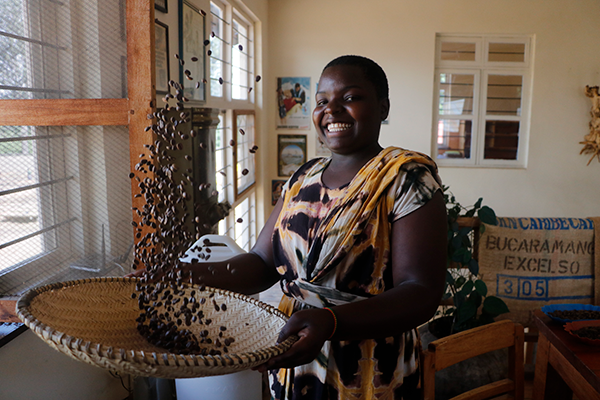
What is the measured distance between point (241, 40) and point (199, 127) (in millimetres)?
2388

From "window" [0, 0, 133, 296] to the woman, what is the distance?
2.34 feet

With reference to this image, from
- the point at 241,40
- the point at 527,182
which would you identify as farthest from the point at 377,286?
the point at 527,182

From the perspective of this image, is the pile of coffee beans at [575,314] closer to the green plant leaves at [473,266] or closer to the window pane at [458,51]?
the green plant leaves at [473,266]

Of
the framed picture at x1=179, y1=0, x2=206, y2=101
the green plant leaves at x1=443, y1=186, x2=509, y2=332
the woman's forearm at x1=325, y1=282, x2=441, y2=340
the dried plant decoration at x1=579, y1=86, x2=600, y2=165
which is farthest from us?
the dried plant decoration at x1=579, y1=86, x2=600, y2=165

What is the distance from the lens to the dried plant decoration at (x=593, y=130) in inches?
191

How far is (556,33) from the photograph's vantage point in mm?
4879

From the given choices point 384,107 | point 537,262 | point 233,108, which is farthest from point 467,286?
point 233,108

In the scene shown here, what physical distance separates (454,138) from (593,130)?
139 cm

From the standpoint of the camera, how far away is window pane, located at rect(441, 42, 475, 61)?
16.4 feet

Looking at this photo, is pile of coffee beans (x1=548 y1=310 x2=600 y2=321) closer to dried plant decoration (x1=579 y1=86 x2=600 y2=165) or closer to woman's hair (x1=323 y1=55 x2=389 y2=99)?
woman's hair (x1=323 y1=55 x2=389 y2=99)

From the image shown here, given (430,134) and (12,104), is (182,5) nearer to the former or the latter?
(12,104)

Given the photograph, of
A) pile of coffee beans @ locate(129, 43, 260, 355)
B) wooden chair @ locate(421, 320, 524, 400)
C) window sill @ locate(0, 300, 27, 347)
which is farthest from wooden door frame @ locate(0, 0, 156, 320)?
wooden chair @ locate(421, 320, 524, 400)

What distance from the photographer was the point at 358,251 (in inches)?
38.7

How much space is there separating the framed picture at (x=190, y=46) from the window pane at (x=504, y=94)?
351 centimetres
